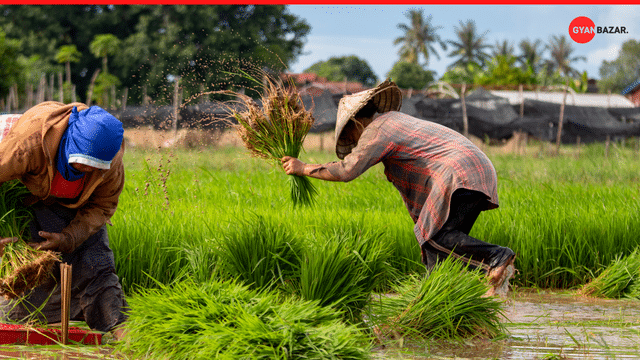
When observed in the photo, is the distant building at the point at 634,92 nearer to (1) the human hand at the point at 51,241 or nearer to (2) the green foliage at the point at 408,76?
(2) the green foliage at the point at 408,76

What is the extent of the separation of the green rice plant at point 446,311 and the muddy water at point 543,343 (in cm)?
8

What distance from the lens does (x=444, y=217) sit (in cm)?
378

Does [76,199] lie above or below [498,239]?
above

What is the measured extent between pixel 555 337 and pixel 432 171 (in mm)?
1124

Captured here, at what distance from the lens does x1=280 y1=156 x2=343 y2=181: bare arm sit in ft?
12.4

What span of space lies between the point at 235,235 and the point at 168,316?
788 mm

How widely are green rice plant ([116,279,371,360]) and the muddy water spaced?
0.25 m

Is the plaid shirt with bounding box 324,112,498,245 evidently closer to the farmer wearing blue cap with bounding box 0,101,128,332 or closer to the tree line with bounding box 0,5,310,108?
the farmer wearing blue cap with bounding box 0,101,128,332

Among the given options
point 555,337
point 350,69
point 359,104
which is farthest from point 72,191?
point 350,69

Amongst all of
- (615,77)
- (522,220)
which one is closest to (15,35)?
(522,220)

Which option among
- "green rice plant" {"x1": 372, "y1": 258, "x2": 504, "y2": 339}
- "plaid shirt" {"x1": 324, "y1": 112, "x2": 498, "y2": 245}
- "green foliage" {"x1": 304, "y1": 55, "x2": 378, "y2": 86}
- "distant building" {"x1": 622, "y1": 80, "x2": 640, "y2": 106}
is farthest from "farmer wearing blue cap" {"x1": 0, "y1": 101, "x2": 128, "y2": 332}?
"green foliage" {"x1": 304, "y1": 55, "x2": 378, "y2": 86}

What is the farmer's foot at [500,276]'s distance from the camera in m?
3.76

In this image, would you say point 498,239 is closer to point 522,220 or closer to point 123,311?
point 522,220

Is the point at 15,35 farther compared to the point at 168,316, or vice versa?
the point at 15,35
